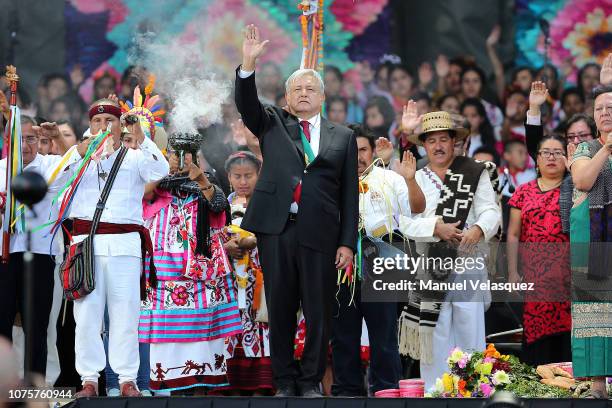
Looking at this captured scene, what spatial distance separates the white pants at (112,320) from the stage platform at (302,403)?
82 centimetres

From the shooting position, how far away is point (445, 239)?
838 cm

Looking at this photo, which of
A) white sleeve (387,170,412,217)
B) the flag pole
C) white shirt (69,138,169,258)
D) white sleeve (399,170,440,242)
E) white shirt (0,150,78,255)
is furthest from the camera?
white sleeve (399,170,440,242)

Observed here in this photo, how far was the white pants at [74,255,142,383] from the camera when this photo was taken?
725 centimetres

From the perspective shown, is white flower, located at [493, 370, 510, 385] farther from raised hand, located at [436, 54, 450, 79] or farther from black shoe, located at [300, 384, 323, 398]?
raised hand, located at [436, 54, 450, 79]

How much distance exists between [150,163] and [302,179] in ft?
3.95

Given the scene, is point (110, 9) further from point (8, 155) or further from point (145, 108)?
point (8, 155)

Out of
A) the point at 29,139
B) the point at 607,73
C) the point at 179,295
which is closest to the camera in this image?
the point at 607,73

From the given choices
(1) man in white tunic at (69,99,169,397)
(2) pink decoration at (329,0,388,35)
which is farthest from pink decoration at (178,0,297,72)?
(1) man in white tunic at (69,99,169,397)

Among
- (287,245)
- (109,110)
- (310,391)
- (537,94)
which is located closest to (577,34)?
(537,94)

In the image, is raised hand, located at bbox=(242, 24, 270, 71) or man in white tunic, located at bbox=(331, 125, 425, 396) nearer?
raised hand, located at bbox=(242, 24, 270, 71)

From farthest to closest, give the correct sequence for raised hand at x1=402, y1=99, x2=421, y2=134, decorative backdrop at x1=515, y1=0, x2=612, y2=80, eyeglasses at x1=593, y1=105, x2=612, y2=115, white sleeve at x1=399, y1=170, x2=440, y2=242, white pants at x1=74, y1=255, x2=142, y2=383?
decorative backdrop at x1=515, y1=0, x2=612, y2=80 < raised hand at x1=402, y1=99, x2=421, y2=134 < white sleeve at x1=399, y1=170, x2=440, y2=242 < white pants at x1=74, y1=255, x2=142, y2=383 < eyeglasses at x1=593, y1=105, x2=612, y2=115

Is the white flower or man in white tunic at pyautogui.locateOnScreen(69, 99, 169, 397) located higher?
man in white tunic at pyautogui.locateOnScreen(69, 99, 169, 397)

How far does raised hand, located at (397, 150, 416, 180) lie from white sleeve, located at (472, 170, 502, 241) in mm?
635

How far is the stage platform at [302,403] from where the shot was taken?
628cm
